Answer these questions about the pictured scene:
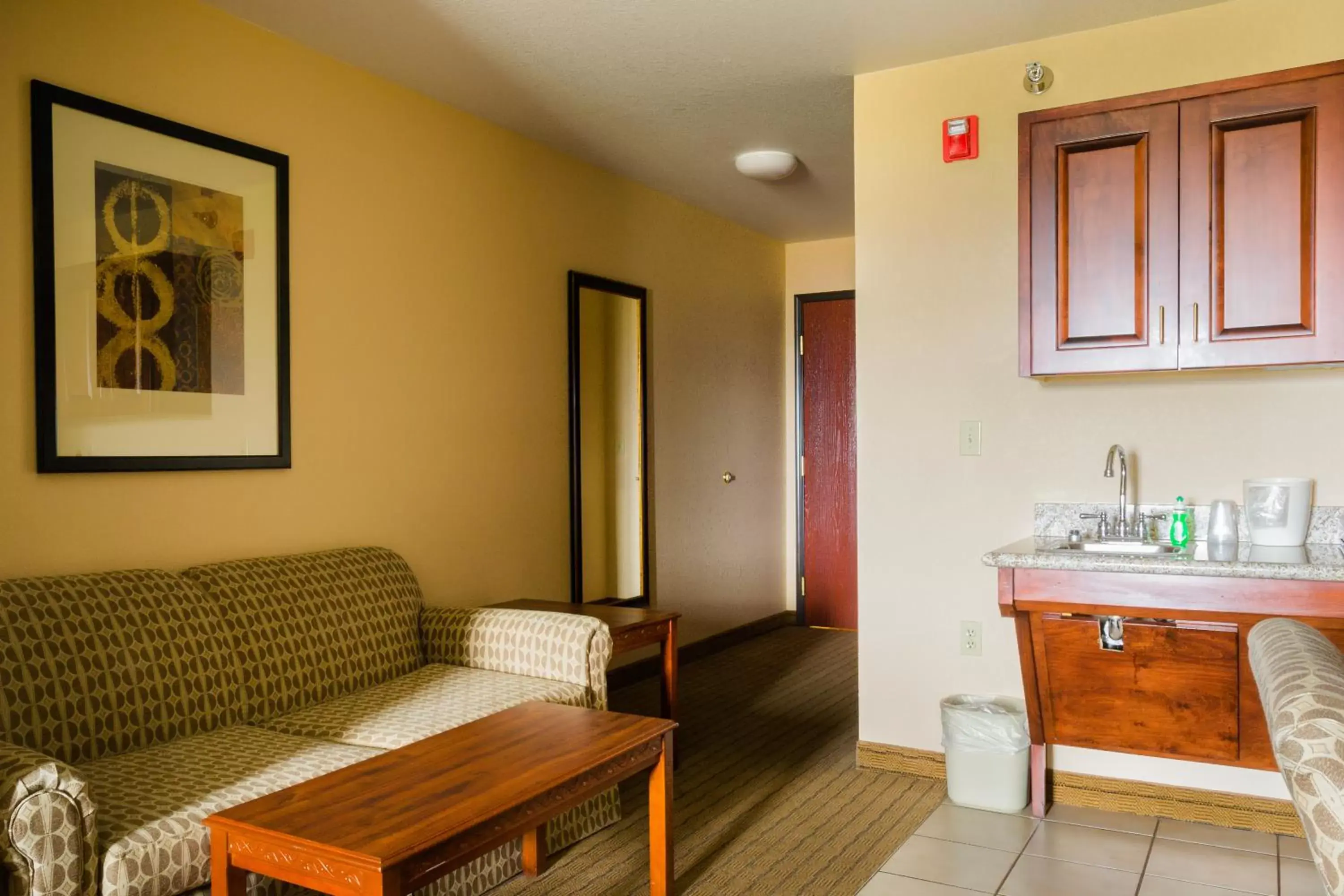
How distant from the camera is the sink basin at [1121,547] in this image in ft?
9.12

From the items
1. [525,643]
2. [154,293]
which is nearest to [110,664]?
[154,293]

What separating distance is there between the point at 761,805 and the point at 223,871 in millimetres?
1814

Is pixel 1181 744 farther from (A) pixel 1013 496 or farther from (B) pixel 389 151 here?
(B) pixel 389 151

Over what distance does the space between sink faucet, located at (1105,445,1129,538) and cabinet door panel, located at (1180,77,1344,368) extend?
33cm

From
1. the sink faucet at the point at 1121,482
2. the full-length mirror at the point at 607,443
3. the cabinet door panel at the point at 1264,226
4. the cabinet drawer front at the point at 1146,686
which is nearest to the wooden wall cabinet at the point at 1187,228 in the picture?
the cabinet door panel at the point at 1264,226

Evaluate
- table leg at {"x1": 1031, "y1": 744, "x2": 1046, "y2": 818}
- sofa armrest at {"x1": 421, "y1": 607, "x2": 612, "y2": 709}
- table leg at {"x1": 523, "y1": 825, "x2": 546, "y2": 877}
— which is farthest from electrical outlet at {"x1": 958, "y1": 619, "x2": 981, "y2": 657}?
table leg at {"x1": 523, "y1": 825, "x2": 546, "y2": 877}

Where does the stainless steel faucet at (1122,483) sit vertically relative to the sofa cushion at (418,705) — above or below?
above

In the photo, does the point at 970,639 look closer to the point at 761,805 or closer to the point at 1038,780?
the point at 1038,780

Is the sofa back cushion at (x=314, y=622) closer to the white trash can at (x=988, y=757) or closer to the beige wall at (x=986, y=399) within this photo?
the beige wall at (x=986, y=399)

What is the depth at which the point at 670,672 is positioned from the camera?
346 cm

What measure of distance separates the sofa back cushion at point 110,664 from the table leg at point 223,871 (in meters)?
0.64

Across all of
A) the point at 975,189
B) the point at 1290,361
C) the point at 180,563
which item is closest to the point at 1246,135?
the point at 1290,361

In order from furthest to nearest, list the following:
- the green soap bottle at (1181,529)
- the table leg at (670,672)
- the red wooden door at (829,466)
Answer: the red wooden door at (829,466) < the table leg at (670,672) < the green soap bottle at (1181,529)

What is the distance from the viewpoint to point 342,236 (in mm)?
3227
